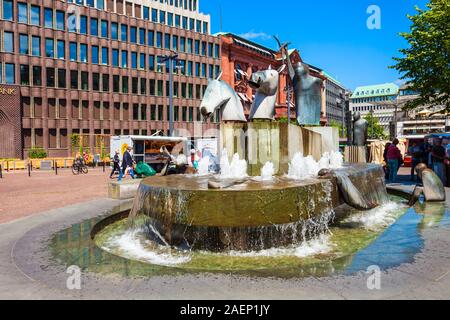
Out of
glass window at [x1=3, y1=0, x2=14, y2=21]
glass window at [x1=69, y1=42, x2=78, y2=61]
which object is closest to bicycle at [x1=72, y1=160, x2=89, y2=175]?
glass window at [x1=69, y1=42, x2=78, y2=61]

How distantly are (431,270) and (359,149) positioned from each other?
1201cm

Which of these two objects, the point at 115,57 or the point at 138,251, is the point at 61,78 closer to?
the point at 115,57

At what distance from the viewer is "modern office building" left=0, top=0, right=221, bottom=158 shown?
152 feet

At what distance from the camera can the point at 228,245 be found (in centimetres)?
627

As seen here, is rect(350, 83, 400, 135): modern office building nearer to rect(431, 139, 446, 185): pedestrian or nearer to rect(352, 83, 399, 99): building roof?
rect(352, 83, 399, 99): building roof

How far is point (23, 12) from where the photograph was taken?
47406 millimetres

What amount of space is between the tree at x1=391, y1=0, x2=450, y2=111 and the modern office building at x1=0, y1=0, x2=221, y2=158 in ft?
118

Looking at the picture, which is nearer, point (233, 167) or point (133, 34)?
point (233, 167)

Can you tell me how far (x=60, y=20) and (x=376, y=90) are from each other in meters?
124

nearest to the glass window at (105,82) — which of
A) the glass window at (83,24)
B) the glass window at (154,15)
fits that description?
the glass window at (83,24)

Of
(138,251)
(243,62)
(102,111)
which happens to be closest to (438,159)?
(138,251)

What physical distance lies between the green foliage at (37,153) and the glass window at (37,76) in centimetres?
822

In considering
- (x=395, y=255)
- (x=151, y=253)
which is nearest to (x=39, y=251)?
(x=151, y=253)
